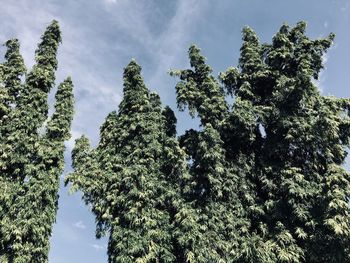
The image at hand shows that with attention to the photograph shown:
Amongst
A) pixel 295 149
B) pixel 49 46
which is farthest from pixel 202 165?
pixel 49 46

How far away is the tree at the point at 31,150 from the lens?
67.9 feet

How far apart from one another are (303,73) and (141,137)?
33.2 ft

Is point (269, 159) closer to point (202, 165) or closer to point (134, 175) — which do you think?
point (202, 165)

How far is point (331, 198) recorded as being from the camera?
1966 cm

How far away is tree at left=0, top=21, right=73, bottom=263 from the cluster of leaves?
1.70 metres

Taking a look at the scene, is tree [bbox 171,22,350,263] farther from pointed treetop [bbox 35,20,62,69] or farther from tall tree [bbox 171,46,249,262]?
pointed treetop [bbox 35,20,62,69]

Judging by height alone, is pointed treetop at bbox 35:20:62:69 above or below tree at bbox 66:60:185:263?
above

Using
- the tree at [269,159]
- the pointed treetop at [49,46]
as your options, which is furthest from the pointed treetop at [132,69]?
the pointed treetop at [49,46]

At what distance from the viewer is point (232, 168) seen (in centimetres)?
2347

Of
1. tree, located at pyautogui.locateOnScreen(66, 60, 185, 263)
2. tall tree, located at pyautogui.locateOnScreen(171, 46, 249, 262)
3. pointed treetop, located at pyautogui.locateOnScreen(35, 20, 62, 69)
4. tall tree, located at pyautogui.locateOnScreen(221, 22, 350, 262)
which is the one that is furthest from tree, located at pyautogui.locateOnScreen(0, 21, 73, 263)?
tall tree, located at pyautogui.locateOnScreen(221, 22, 350, 262)

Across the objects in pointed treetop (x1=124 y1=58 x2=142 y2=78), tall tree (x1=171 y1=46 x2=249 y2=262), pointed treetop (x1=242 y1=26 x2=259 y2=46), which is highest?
pointed treetop (x1=242 y1=26 x2=259 y2=46)

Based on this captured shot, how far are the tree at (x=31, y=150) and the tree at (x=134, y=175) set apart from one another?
1620 millimetres

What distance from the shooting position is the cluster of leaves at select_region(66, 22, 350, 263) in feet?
66.2

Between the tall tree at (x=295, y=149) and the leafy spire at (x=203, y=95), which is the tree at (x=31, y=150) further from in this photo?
the tall tree at (x=295, y=149)
